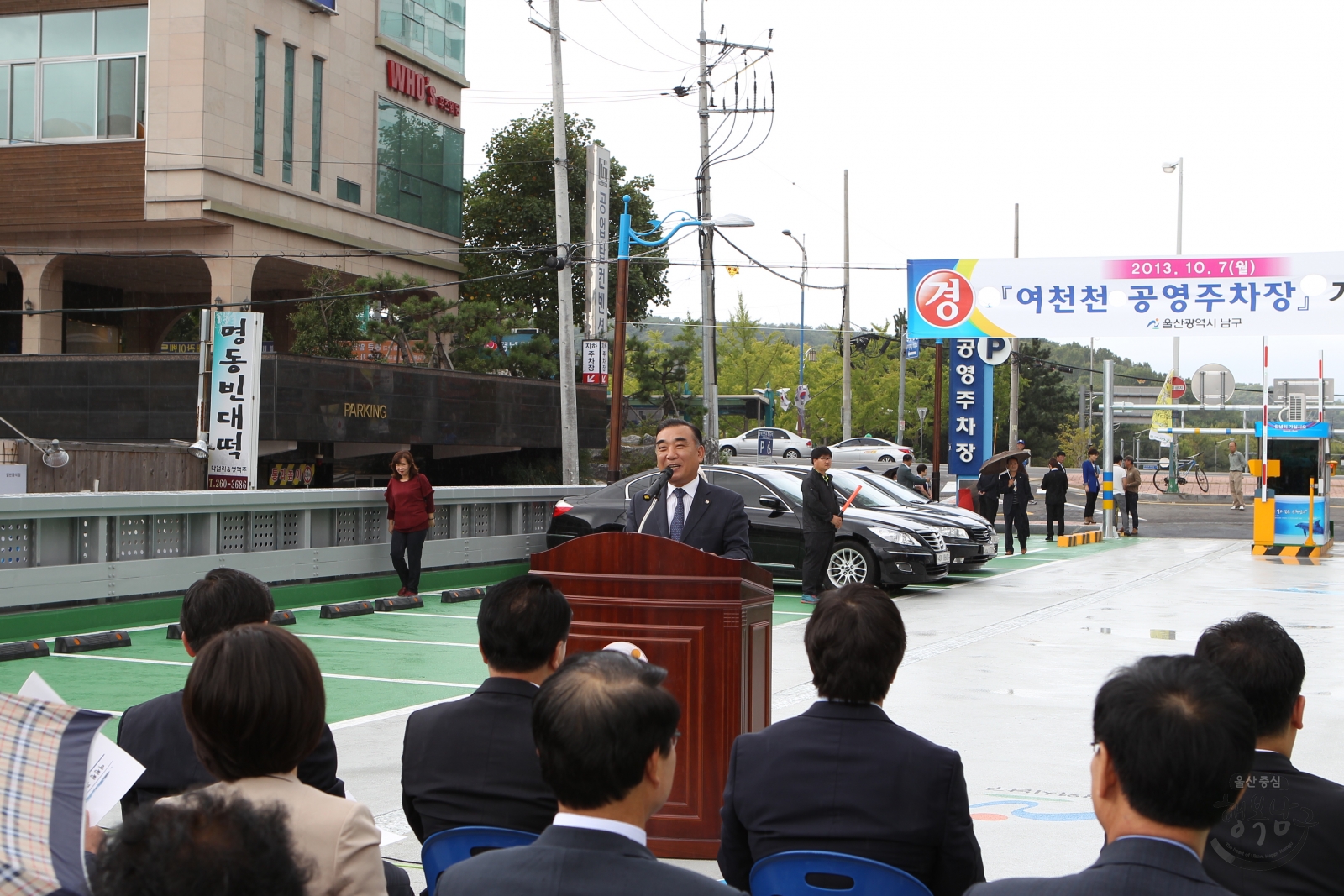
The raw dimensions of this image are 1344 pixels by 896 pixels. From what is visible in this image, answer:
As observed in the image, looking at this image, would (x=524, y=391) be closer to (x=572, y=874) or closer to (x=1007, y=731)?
(x=1007, y=731)

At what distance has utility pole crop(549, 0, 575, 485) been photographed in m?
24.3

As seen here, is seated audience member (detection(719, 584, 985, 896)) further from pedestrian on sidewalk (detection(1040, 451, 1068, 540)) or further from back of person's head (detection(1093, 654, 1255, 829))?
pedestrian on sidewalk (detection(1040, 451, 1068, 540))

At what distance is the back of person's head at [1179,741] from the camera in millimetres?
2115

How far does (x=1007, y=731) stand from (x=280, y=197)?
81.0 feet

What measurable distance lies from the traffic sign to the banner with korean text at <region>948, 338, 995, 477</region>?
4692 millimetres

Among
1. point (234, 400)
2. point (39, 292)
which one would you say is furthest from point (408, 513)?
point (39, 292)

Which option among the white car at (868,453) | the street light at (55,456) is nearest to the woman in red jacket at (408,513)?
the street light at (55,456)

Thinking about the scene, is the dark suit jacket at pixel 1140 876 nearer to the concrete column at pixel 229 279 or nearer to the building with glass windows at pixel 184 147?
the building with glass windows at pixel 184 147

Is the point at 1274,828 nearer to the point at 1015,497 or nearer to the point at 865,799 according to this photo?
the point at 865,799

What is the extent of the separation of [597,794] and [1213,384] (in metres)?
26.7

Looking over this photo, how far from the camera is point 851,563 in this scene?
1548 centimetres

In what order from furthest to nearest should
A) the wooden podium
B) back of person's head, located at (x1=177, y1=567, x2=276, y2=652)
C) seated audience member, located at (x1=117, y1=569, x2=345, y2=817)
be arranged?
the wooden podium
back of person's head, located at (x1=177, y1=567, x2=276, y2=652)
seated audience member, located at (x1=117, y1=569, x2=345, y2=817)

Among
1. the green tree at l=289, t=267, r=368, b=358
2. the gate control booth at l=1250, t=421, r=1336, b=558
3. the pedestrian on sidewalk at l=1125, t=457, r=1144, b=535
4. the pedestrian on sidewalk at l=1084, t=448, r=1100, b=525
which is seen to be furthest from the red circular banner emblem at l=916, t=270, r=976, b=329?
the green tree at l=289, t=267, r=368, b=358

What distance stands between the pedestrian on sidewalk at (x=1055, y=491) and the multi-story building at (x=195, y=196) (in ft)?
38.8
